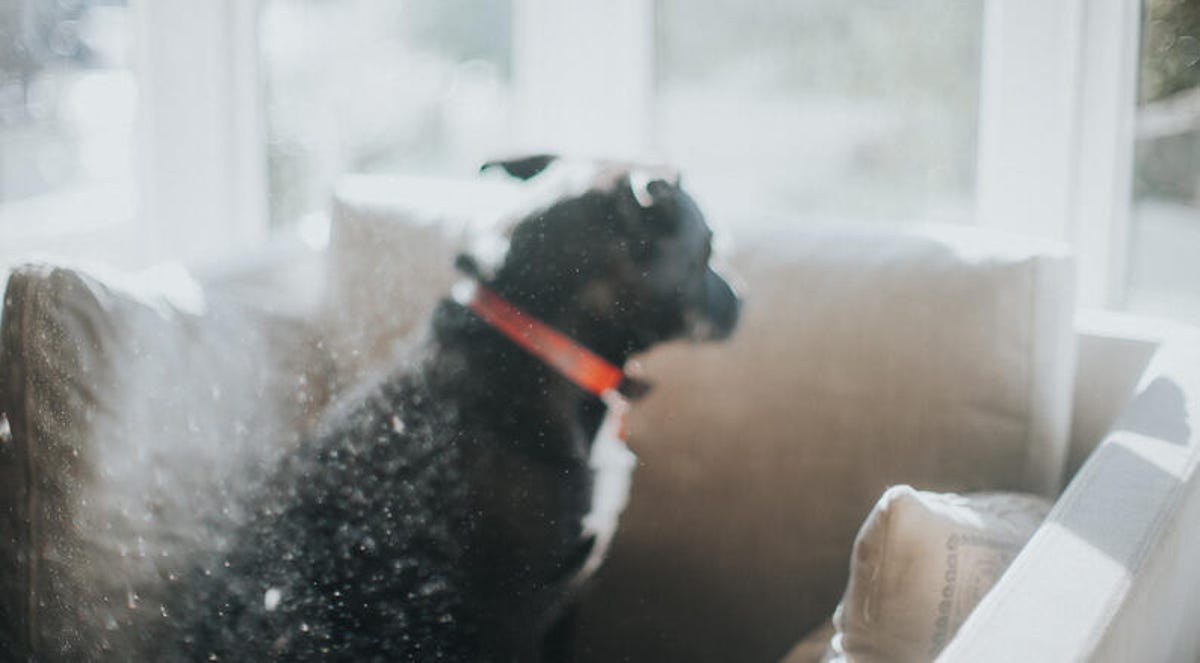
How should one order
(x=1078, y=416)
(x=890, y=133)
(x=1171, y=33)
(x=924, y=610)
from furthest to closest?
(x=890, y=133)
(x=1171, y=33)
(x=1078, y=416)
(x=924, y=610)

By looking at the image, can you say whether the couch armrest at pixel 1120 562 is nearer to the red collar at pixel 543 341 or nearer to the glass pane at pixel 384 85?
the red collar at pixel 543 341

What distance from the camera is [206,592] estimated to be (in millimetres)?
1032

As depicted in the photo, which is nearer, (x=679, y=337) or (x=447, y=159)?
(x=679, y=337)

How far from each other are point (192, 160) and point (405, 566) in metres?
1.67

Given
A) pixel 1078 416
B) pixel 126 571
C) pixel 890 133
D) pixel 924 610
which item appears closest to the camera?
pixel 924 610

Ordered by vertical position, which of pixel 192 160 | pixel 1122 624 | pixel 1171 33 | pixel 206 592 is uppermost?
pixel 1171 33

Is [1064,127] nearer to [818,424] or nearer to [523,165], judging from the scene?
[818,424]

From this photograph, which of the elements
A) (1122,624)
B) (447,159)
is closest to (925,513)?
(1122,624)

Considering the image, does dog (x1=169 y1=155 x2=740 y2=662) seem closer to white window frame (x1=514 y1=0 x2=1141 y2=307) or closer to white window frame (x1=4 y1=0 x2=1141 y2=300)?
white window frame (x1=4 y1=0 x2=1141 y2=300)

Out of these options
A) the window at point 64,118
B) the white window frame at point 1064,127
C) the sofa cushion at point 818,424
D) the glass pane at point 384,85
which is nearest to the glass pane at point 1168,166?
the white window frame at point 1064,127

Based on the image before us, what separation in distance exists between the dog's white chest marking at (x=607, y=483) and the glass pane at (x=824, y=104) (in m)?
0.77

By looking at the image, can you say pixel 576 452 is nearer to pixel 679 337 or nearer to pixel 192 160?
pixel 679 337

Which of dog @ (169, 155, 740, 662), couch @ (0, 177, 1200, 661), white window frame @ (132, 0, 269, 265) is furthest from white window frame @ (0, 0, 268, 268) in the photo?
dog @ (169, 155, 740, 662)

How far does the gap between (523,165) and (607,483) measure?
0.38m
